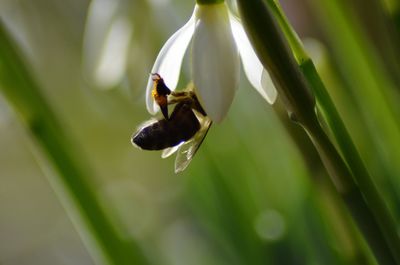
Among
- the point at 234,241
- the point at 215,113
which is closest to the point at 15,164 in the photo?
the point at 234,241

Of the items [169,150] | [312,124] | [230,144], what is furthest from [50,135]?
[230,144]

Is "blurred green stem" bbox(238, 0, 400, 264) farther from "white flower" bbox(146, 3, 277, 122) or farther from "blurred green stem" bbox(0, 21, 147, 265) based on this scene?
"blurred green stem" bbox(0, 21, 147, 265)

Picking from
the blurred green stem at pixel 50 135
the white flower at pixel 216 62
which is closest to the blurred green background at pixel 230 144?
the blurred green stem at pixel 50 135

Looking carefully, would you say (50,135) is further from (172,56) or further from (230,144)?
(230,144)

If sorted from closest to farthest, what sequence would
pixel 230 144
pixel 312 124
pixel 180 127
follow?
pixel 312 124 < pixel 180 127 < pixel 230 144

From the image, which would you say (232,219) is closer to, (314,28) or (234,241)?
(234,241)
